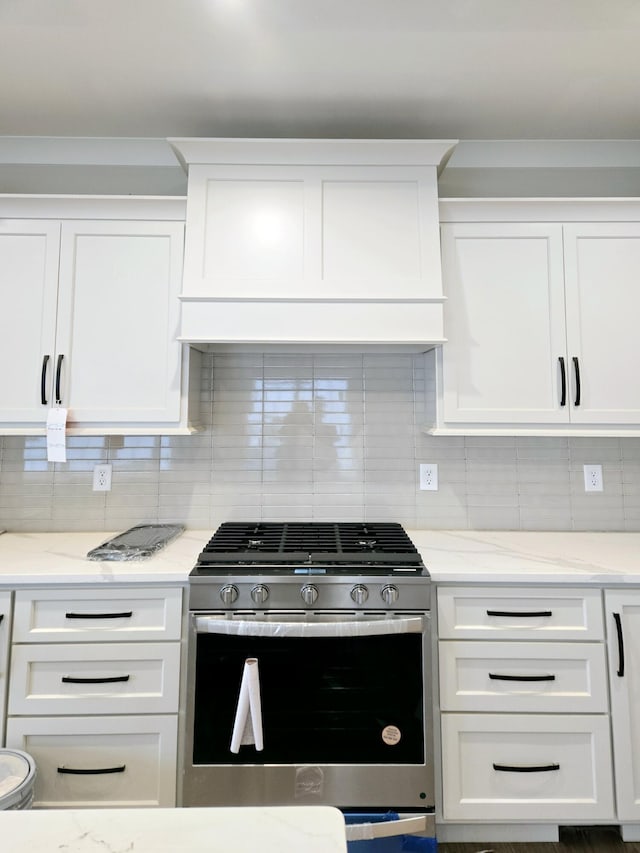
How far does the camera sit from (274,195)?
1.90 meters

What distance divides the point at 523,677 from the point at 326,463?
1.13 meters

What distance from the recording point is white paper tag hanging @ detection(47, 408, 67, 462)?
6.05 ft

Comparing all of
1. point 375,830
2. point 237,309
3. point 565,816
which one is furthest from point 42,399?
point 565,816

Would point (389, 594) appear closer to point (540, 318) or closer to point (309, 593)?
point (309, 593)

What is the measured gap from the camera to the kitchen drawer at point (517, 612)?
162cm

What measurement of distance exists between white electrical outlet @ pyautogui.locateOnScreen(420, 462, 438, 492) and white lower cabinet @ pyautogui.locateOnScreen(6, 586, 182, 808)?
3.87 ft

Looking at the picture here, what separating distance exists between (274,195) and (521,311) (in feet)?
3.58

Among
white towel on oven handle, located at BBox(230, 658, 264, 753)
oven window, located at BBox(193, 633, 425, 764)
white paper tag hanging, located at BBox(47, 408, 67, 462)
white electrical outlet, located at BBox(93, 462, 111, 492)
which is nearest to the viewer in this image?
white towel on oven handle, located at BBox(230, 658, 264, 753)

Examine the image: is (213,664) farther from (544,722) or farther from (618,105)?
(618,105)

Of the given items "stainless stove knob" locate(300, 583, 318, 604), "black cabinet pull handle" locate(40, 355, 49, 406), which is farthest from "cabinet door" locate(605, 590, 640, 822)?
"black cabinet pull handle" locate(40, 355, 49, 406)

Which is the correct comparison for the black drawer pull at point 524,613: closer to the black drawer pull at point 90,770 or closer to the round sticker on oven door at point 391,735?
the round sticker on oven door at point 391,735

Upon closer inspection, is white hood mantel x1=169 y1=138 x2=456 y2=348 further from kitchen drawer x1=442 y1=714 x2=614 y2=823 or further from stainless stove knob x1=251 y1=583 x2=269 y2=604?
kitchen drawer x1=442 y1=714 x2=614 y2=823

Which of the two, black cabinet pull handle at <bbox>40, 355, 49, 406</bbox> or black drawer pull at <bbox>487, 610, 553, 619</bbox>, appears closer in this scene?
black drawer pull at <bbox>487, 610, 553, 619</bbox>

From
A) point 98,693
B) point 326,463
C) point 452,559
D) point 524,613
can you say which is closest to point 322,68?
point 326,463
